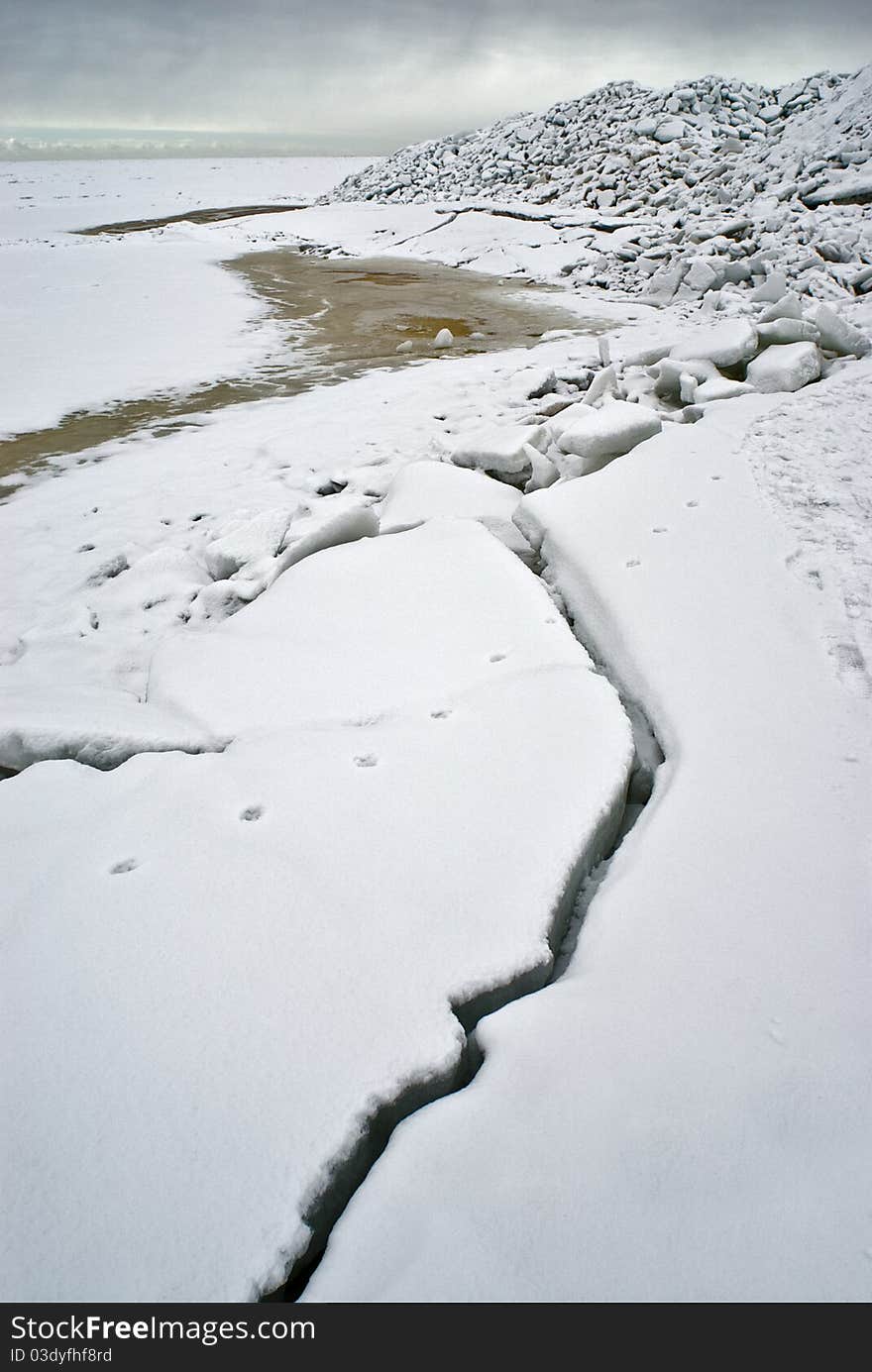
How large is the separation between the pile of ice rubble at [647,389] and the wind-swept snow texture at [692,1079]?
69.5 inches

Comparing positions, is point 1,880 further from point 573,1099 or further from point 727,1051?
point 727,1051

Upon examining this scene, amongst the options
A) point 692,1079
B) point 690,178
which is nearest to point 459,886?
point 692,1079

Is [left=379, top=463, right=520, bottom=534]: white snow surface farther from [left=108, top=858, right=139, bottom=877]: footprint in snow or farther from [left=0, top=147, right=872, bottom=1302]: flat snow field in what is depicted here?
[left=108, top=858, right=139, bottom=877]: footprint in snow

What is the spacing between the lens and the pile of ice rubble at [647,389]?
11.0ft

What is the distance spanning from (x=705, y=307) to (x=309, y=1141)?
807cm

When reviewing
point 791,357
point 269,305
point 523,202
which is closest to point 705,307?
point 791,357

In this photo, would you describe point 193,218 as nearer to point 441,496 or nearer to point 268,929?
point 441,496

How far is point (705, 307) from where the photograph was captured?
7.31 m

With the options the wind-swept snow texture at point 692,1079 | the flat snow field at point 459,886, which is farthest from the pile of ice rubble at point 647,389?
the wind-swept snow texture at point 692,1079

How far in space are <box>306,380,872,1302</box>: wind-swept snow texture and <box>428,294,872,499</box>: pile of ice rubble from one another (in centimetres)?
176

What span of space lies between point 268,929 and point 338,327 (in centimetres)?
788

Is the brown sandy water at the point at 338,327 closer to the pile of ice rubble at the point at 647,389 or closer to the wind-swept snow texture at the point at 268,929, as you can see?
the pile of ice rubble at the point at 647,389

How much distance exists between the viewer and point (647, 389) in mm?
4625

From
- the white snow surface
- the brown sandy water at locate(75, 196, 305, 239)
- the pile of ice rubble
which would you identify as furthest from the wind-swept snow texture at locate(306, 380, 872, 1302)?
the brown sandy water at locate(75, 196, 305, 239)
